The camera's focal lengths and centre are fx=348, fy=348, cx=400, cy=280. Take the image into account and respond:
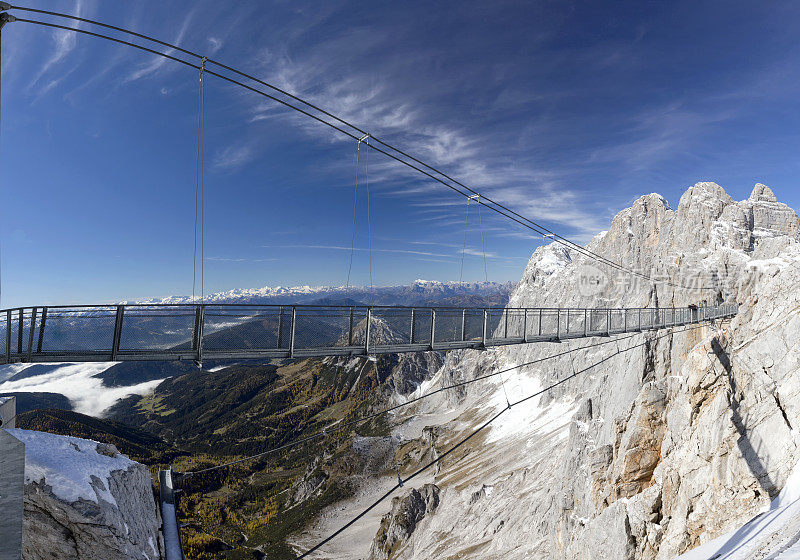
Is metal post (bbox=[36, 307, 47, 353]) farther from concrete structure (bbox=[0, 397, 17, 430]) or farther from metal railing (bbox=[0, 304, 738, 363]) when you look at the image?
concrete structure (bbox=[0, 397, 17, 430])

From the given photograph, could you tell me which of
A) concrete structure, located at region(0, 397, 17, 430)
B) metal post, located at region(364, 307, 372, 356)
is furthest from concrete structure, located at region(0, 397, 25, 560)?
metal post, located at region(364, 307, 372, 356)

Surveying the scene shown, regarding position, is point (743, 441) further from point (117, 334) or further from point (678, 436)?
point (117, 334)

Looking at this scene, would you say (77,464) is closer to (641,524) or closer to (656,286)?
(641,524)

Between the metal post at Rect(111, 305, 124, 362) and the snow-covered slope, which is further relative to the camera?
the snow-covered slope

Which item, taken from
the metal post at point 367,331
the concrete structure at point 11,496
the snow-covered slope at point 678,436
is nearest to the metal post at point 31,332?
the concrete structure at point 11,496

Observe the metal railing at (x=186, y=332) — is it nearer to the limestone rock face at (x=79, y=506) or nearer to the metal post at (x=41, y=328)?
the metal post at (x=41, y=328)

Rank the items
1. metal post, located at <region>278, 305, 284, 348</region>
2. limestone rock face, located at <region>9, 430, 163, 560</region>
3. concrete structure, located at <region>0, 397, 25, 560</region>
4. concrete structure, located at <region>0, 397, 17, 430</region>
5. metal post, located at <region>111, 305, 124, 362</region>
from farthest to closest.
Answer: metal post, located at <region>278, 305, 284, 348</region> < metal post, located at <region>111, 305, 124, 362</region> < concrete structure, located at <region>0, 397, 17, 430</region> < limestone rock face, located at <region>9, 430, 163, 560</region> < concrete structure, located at <region>0, 397, 25, 560</region>
